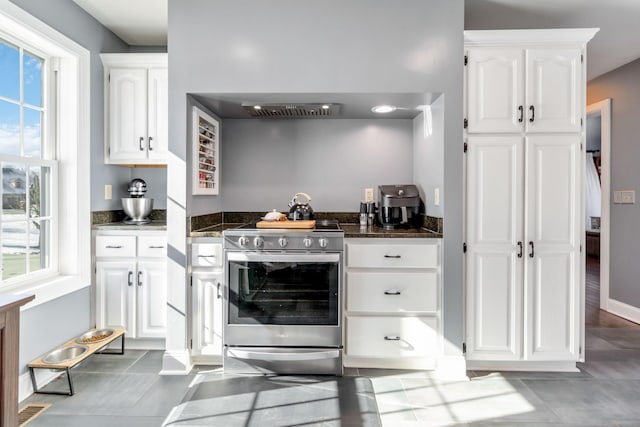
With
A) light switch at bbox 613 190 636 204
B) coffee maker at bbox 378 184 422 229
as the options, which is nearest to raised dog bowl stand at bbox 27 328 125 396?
coffee maker at bbox 378 184 422 229

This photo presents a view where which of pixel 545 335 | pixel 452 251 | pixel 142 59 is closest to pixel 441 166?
pixel 452 251

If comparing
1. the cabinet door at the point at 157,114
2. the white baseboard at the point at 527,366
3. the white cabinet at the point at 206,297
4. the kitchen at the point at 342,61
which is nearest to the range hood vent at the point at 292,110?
the kitchen at the point at 342,61

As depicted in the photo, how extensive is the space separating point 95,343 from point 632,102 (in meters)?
5.11

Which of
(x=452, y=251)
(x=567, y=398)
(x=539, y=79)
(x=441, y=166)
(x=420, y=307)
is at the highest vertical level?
(x=539, y=79)

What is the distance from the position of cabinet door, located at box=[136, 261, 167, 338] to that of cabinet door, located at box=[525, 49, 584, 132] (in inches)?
109

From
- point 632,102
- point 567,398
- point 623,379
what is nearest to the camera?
point 567,398

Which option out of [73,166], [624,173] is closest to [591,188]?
[624,173]

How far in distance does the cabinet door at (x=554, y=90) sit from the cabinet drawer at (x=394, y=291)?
1218mm

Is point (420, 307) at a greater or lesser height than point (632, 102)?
lesser

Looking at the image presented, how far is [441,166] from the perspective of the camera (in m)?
2.52

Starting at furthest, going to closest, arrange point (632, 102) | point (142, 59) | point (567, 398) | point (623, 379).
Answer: point (632, 102) → point (142, 59) → point (623, 379) → point (567, 398)

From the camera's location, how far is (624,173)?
379cm

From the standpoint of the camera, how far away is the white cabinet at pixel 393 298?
249cm

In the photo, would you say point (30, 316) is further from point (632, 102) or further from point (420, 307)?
point (632, 102)
